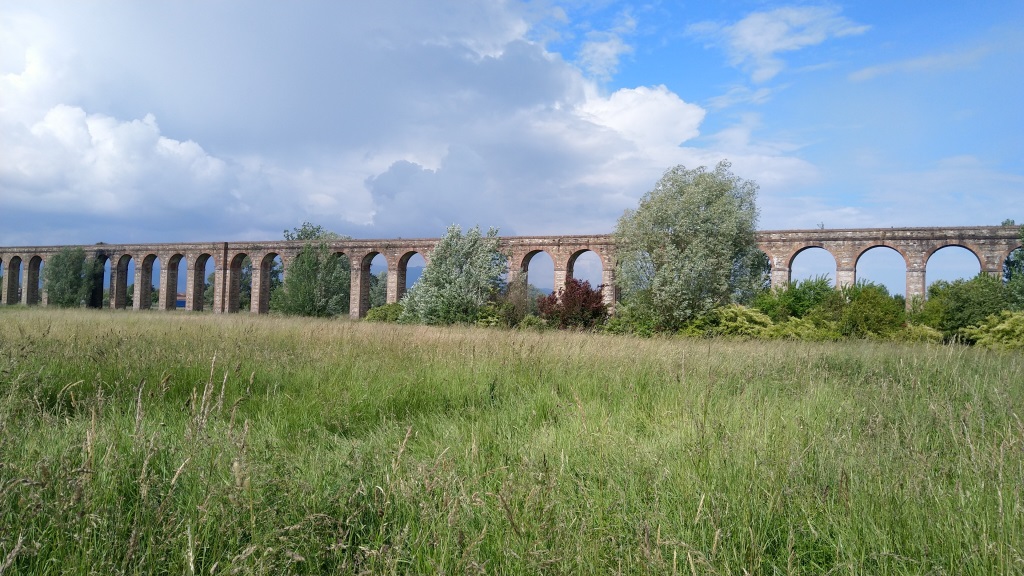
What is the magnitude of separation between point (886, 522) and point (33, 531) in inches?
125

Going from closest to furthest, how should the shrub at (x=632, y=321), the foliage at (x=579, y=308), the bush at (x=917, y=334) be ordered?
the bush at (x=917, y=334)
the shrub at (x=632, y=321)
the foliage at (x=579, y=308)

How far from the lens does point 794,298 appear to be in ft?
83.2

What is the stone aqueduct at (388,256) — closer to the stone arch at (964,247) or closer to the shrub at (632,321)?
the stone arch at (964,247)

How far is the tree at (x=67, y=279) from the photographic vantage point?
4300cm

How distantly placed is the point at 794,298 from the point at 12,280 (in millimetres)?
64837

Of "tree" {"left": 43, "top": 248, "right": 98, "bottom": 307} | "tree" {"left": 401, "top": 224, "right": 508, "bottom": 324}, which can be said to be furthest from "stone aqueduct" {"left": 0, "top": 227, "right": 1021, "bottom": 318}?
"tree" {"left": 401, "top": 224, "right": 508, "bottom": 324}

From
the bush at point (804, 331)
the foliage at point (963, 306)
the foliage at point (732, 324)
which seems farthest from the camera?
the foliage at point (732, 324)

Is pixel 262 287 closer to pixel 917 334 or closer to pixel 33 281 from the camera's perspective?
pixel 33 281

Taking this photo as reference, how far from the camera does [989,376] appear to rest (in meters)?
A: 5.68

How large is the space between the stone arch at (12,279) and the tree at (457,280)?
161ft

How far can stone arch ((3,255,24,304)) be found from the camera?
49969mm

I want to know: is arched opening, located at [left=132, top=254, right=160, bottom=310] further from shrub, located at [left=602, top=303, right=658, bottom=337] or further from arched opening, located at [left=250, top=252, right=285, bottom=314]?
shrub, located at [left=602, top=303, right=658, bottom=337]

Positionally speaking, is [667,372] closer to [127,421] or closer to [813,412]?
[813,412]

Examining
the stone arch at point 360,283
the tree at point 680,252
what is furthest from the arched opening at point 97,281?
the tree at point 680,252
